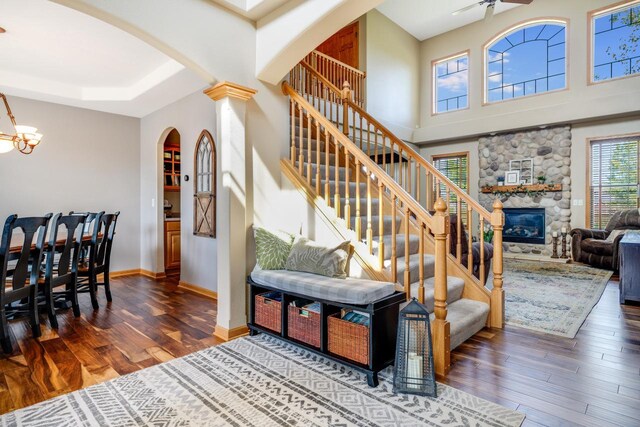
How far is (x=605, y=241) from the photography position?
5938mm

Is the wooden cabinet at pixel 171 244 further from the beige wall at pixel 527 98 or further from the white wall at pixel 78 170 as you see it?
the beige wall at pixel 527 98

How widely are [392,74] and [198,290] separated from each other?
6.47 metres

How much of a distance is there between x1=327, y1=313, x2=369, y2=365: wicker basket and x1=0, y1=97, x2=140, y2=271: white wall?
15.3ft

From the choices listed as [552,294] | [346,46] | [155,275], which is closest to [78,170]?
[155,275]

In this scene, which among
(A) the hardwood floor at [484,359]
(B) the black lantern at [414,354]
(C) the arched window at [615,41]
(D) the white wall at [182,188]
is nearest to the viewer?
(A) the hardwood floor at [484,359]

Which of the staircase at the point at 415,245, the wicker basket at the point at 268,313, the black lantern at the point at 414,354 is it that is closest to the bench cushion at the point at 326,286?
the wicker basket at the point at 268,313

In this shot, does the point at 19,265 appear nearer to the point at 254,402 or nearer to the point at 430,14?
the point at 254,402

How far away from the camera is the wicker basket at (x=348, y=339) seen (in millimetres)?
2221

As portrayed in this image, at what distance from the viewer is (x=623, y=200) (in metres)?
6.64

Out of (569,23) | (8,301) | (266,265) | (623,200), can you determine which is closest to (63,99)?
(8,301)

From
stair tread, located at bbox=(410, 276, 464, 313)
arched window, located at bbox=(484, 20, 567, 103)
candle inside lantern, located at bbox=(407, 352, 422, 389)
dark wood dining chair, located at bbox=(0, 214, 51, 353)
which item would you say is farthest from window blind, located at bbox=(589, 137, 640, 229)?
dark wood dining chair, located at bbox=(0, 214, 51, 353)

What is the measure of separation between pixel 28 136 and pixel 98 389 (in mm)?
3127

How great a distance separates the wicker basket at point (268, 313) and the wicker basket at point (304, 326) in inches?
4.9

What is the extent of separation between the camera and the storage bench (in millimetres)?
2215
